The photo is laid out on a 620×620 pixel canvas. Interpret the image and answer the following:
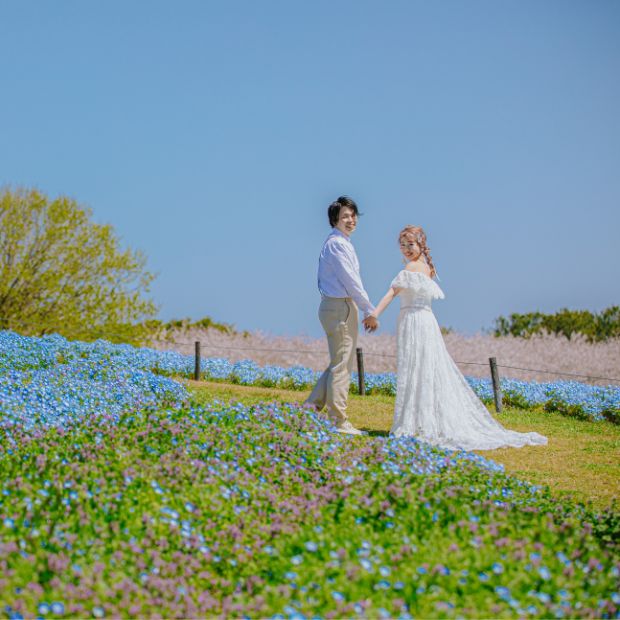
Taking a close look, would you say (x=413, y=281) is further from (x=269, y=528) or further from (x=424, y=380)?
(x=269, y=528)

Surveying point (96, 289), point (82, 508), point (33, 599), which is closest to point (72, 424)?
point (82, 508)

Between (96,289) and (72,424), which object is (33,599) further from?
(96,289)

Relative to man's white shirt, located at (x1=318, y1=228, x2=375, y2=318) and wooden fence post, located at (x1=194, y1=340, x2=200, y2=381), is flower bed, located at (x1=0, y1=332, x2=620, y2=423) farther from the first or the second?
man's white shirt, located at (x1=318, y1=228, x2=375, y2=318)

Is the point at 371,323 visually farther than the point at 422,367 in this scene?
No

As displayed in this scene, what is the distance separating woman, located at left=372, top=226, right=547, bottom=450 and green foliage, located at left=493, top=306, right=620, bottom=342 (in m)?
19.8

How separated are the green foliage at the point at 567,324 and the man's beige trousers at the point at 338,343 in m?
20.8

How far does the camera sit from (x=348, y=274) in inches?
400

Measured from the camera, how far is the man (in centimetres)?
1028

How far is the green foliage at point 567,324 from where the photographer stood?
99.6 ft

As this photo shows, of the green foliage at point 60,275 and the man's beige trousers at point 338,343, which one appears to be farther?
the green foliage at point 60,275

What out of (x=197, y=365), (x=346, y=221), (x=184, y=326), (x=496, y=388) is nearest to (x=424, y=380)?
(x=346, y=221)

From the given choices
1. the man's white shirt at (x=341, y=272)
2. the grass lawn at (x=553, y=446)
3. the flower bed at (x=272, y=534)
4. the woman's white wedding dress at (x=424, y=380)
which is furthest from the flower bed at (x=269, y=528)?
the man's white shirt at (x=341, y=272)

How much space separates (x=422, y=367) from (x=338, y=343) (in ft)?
4.61

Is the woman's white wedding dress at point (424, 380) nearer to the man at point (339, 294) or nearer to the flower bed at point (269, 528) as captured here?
the man at point (339, 294)
